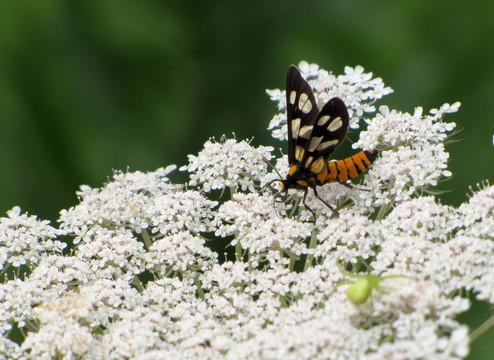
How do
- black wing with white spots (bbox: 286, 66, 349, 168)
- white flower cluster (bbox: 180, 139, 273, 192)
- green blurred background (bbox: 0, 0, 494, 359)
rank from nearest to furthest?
black wing with white spots (bbox: 286, 66, 349, 168) < white flower cluster (bbox: 180, 139, 273, 192) < green blurred background (bbox: 0, 0, 494, 359)

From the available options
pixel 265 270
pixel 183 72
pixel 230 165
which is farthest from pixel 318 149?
pixel 183 72

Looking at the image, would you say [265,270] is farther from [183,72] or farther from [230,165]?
[183,72]

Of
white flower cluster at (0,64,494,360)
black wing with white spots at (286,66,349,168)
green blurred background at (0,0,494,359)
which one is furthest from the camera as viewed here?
green blurred background at (0,0,494,359)

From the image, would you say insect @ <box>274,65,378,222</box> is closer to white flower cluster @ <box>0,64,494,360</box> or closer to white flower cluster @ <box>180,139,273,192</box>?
white flower cluster @ <box>0,64,494,360</box>

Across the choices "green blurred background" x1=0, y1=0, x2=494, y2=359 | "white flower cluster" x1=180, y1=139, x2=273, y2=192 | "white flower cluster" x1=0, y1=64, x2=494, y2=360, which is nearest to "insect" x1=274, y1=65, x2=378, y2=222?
"white flower cluster" x1=0, y1=64, x2=494, y2=360

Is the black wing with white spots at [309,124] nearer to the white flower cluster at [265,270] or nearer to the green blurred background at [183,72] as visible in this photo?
the white flower cluster at [265,270]

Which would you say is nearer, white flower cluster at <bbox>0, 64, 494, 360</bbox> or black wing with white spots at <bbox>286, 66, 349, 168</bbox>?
white flower cluster at <bbox>0, 64, 494, 360</bbox>

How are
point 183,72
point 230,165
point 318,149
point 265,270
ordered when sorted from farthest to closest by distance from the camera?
point 183,72
point 230,165
point 318,149
point 265,270
